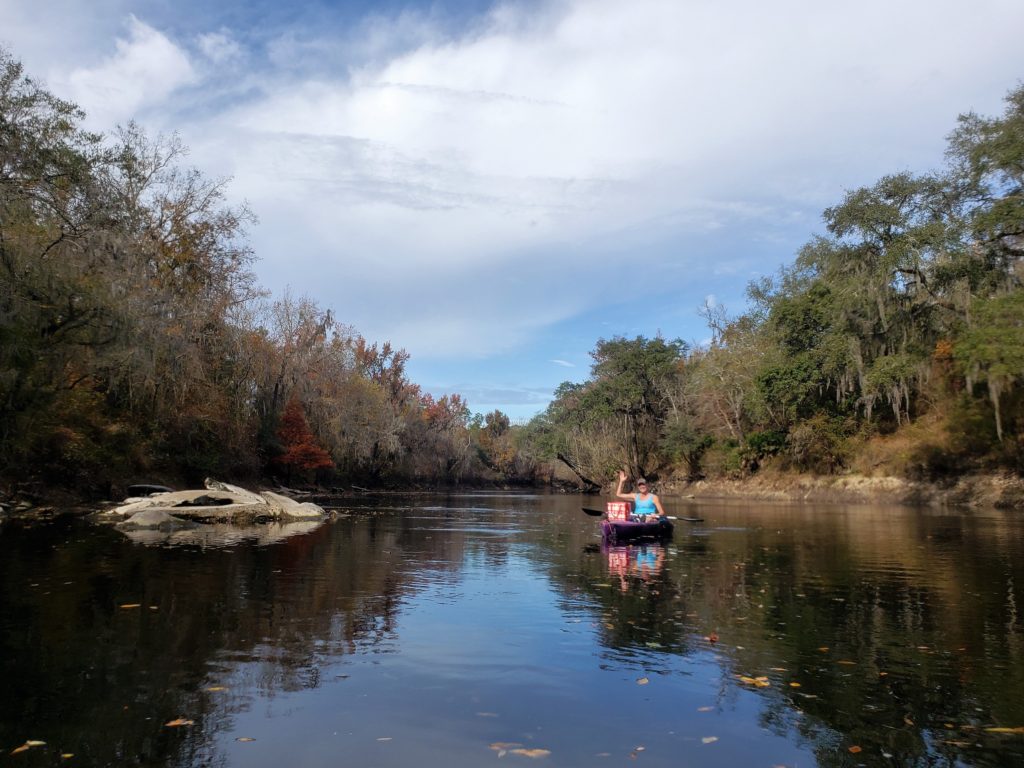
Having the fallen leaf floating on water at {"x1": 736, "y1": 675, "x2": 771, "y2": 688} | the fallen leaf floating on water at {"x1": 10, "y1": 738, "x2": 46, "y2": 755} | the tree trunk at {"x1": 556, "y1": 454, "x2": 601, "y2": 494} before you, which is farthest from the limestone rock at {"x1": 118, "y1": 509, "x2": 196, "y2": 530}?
the tree trunk at {"x1": 556, "y1": 454, "x2": 601, "y2": 494}

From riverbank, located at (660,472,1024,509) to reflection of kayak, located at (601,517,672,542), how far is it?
23.5 meters

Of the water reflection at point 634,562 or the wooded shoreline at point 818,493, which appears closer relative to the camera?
the water reflection at point 634,562

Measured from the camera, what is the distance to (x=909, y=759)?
478 centimetres

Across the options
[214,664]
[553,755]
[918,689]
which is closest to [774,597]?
[918,689]

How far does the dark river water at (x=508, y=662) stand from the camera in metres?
5.04

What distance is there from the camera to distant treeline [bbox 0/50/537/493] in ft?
64.3

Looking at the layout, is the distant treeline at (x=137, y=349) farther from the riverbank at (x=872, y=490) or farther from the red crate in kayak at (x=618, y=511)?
the riverbank at (x=872, y=490)

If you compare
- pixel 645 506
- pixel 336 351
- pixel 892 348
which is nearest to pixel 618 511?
pixel 645 506

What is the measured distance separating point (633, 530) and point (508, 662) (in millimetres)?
11762

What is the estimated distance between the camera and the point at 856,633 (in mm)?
8344

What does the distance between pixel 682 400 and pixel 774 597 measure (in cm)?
5744

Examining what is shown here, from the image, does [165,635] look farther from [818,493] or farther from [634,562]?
[818,493]

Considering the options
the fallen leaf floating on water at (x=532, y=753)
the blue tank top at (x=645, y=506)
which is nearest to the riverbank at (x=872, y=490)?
the blue tank top at (x=645, y=506)

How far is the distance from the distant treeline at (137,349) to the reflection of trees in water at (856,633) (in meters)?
16.4
